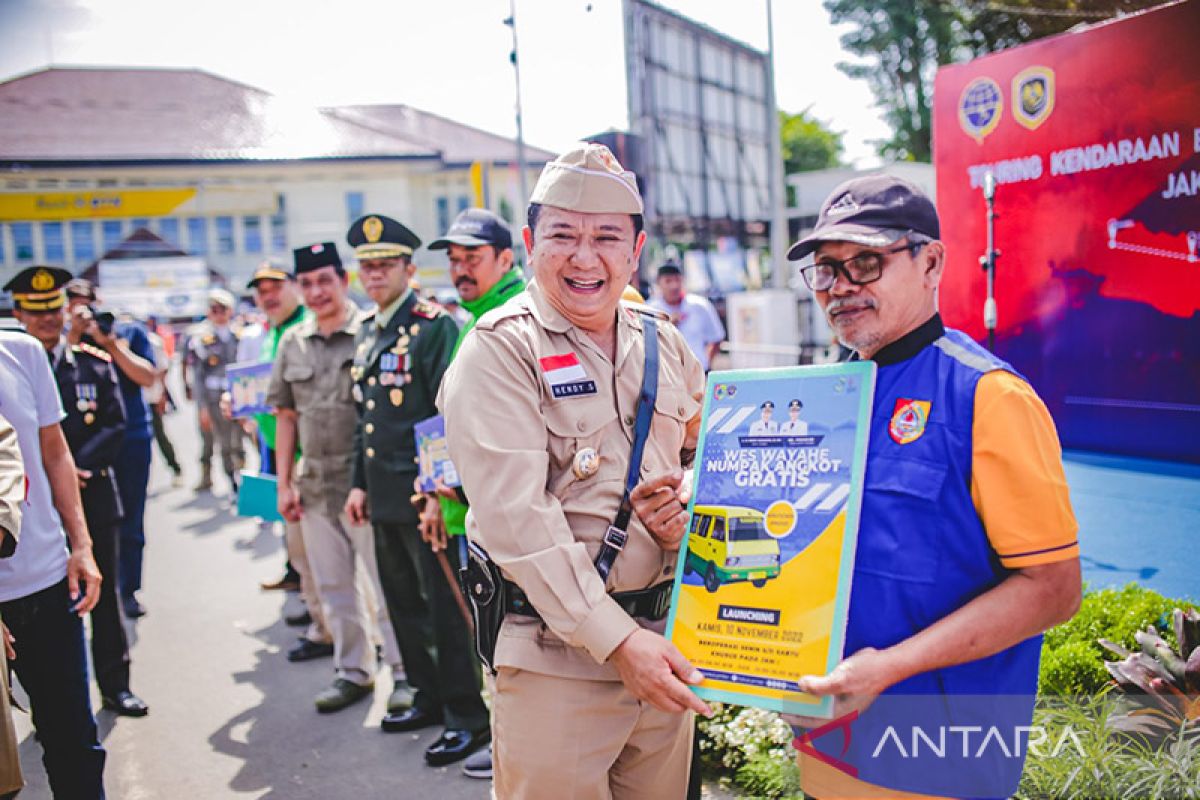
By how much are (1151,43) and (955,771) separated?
524cm

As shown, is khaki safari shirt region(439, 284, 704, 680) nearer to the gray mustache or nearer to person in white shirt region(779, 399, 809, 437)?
person in white shirt region(779, 399, 809, 437)

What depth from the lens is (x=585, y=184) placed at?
2.09 m

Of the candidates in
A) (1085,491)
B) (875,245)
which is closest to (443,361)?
(875,245)

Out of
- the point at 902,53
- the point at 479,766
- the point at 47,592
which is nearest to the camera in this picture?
the point at 47,592

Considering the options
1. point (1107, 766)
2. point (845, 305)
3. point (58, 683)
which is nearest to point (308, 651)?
point (58, 683)

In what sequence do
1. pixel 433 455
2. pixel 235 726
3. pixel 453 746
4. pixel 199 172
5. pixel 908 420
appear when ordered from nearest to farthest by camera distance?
pixel 908 420
pixel 433 455
pixel 453 746
pixel 235 726
pixel 199 172

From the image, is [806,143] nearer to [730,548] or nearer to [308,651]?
[308,651]

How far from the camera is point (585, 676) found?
2.10 meters

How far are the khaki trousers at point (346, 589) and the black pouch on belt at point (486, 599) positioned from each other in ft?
9.38

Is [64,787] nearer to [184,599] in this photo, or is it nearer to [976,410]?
[976,410]

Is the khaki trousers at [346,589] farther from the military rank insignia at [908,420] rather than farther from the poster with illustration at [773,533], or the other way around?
the military rank insignia at [908,420]

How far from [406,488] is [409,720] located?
4.11ft

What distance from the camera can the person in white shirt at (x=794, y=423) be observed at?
1798 mm

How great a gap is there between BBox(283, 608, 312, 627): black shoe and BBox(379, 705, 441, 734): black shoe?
6.42ft
